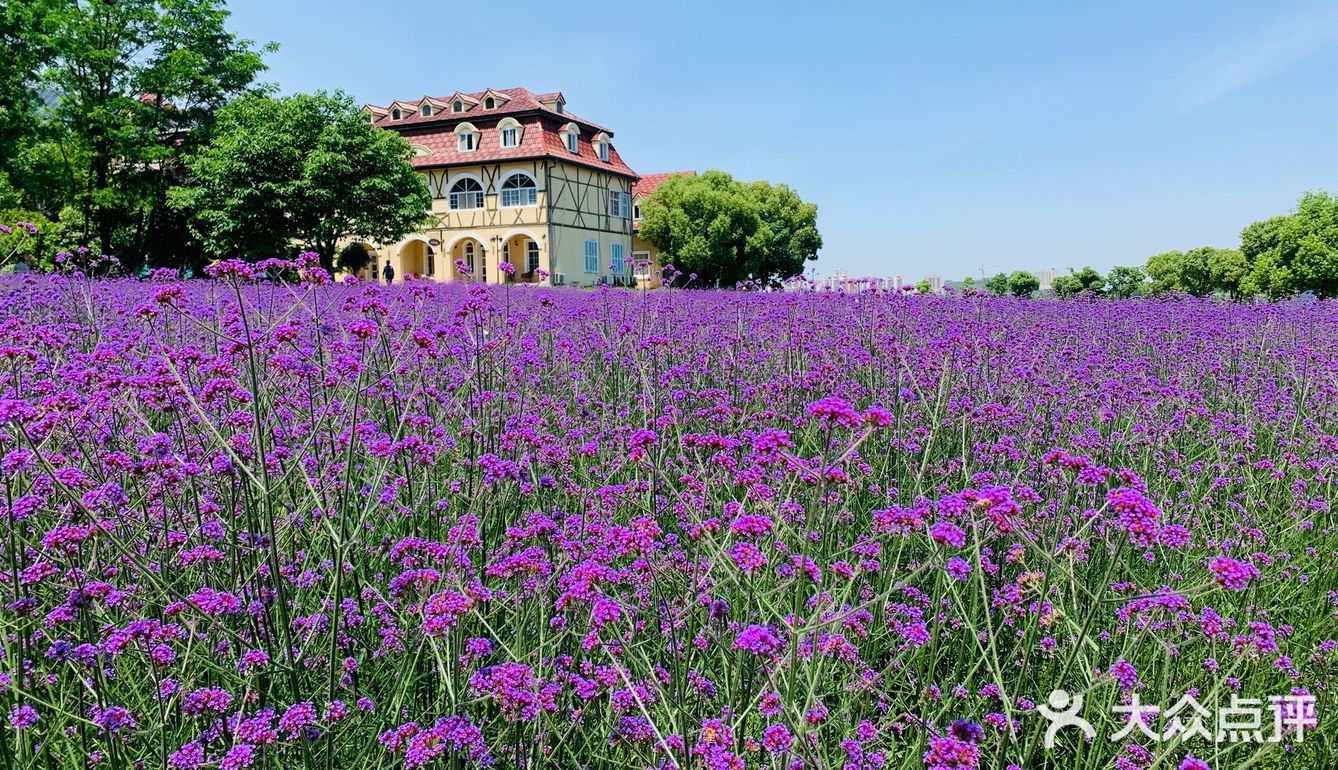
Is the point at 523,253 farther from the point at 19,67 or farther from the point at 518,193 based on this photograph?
the point at 19,67

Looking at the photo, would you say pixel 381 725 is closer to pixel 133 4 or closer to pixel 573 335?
pixel 573 335

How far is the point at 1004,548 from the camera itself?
10.5 ft

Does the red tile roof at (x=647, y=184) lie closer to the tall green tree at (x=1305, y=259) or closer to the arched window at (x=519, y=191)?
the arched window at (x=519, y=191)

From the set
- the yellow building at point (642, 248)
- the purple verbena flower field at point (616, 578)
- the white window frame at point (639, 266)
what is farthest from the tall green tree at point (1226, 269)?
the purple verbena flower field at point (616, 578)

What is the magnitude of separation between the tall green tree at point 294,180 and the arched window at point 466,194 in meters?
8.81

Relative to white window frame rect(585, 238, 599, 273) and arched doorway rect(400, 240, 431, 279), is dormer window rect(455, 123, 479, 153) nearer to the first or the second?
arched doorway rect(400, 240, 431, 279)

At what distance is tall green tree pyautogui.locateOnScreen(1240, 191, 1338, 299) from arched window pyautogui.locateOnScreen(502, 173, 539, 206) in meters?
33.1

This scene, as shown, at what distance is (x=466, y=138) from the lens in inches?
1567

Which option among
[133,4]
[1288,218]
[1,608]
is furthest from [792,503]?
[1288,218]

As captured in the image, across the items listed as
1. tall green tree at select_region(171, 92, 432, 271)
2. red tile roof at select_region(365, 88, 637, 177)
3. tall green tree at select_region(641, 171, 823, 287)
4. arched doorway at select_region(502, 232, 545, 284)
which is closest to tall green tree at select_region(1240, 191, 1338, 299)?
tall green tree at select_region(641, 171, 823, 287)

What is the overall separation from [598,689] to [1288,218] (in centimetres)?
5128

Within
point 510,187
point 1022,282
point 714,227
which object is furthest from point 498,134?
point 1022,282

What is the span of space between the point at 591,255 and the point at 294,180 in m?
16.8

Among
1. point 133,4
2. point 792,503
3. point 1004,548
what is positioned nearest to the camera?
point 792,503
